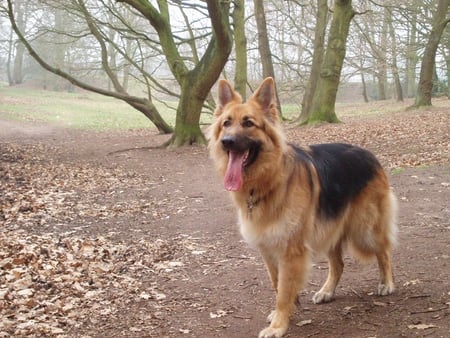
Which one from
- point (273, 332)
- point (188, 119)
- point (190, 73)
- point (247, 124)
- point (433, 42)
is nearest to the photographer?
point (273, 332)

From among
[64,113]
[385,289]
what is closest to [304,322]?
[385,289]

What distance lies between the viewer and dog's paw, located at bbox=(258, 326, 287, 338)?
156 inches

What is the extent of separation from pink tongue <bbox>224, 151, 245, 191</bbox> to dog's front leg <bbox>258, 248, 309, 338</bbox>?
71 centimetres

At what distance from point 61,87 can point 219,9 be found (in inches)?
1728

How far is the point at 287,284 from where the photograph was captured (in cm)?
400

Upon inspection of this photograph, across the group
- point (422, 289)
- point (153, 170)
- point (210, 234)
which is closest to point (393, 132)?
point (153, 170)

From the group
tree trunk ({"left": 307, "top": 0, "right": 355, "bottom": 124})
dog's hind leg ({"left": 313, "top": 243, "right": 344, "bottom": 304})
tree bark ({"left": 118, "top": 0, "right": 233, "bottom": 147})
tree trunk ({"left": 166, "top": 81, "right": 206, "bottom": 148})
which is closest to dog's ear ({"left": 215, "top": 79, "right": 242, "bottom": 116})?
dog's hind leg ({"left": 313, "top": 243, "right": 344, "bottom": 304})

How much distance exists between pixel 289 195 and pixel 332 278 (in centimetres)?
118

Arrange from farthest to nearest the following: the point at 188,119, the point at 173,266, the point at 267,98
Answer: the point at 188,119 → the point at 173,266 → the point at 267,98

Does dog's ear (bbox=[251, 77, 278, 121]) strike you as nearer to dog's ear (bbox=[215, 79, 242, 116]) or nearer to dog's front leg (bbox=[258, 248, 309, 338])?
dog's ear (bbox=[215, 79, 242, 116])

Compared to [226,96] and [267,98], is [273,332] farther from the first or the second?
[226,96]

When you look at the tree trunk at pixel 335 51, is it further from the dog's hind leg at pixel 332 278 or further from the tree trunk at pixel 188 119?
the dog's hind leg at pixel 332 278

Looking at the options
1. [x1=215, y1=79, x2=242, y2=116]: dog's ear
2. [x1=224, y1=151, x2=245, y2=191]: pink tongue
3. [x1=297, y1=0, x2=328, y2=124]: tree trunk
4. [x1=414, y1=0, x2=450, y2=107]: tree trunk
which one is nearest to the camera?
[x1=224, y1=151, x2=245, y2=191]: pink tongue

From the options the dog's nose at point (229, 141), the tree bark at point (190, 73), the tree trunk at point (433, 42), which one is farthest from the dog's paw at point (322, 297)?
the tree trunk at point (433, 42)
